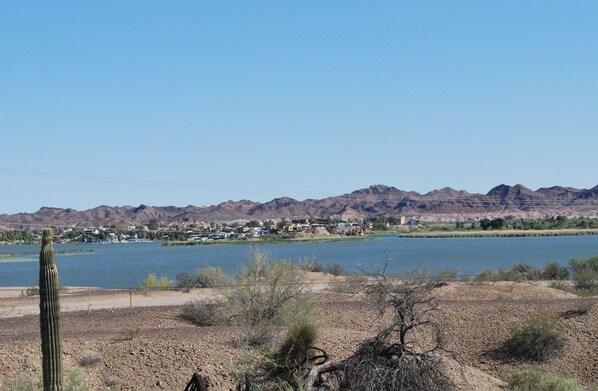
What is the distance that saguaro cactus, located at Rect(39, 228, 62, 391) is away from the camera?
48.5ft

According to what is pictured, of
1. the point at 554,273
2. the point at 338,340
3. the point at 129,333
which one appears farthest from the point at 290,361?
the point at 554,273

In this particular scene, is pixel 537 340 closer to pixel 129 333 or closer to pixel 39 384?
pixel 129 333

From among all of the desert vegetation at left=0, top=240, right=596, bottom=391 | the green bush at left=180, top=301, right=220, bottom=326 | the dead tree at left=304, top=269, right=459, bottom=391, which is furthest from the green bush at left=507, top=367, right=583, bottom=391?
the green bush at left=180, top=301, right=220, bottom=326

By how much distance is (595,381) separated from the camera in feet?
79.6

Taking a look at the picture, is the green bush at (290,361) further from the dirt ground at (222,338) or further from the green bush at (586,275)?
the green bush at (586,275)

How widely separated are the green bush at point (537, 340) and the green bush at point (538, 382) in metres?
4.07

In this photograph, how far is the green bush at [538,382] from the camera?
2005 centimetres

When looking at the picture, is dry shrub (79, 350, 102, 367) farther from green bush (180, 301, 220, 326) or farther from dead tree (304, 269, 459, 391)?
dead tree (304, 269, 459, 391)

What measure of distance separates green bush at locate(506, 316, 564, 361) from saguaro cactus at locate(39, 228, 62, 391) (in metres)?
15.5

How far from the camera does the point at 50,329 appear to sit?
1490cm

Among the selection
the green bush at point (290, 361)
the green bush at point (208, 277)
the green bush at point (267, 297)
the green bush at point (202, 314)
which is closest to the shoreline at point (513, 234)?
the green bush at point (208, 277)

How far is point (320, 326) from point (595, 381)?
8030 millimetres

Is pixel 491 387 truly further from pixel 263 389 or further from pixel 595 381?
pixel 263 389

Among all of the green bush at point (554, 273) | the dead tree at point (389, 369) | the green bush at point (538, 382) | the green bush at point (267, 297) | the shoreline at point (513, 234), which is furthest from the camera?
the shoreline at point (513, 234)
